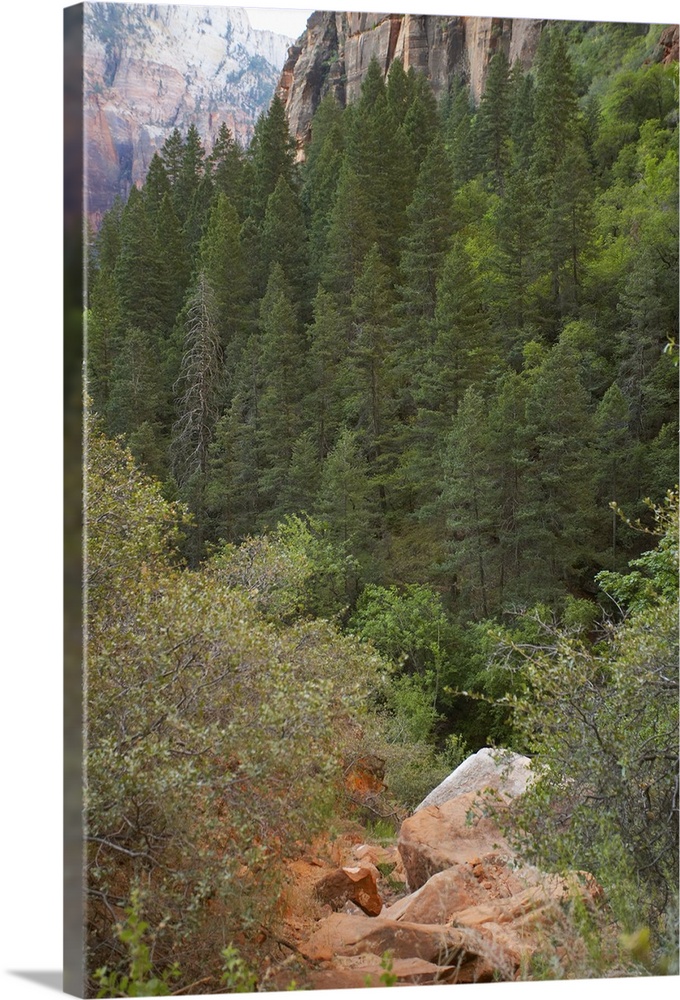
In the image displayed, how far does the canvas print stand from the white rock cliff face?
2 cm

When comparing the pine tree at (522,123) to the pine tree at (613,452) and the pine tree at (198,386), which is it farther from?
the pine tree at (198,386)

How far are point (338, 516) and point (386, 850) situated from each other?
1.91m

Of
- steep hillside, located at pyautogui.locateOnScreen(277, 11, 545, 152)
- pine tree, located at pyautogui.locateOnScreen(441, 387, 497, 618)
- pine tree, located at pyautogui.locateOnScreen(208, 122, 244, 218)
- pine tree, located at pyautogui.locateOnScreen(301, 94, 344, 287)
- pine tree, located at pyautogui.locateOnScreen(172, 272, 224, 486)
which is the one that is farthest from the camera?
pine tree, located at pyautogui.locateOnScreen(441, 387, 497, 618)

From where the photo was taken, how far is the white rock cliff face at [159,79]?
17.8 feet

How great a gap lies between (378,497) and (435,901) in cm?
222

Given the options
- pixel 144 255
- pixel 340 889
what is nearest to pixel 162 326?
pixel 144 255

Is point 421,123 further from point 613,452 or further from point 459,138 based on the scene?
point 613,452

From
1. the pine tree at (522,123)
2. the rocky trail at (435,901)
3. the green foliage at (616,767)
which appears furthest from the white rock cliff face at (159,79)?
the rocky trail at (435,901)

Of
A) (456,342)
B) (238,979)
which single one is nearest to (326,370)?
(456,342)

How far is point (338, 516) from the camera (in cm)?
688

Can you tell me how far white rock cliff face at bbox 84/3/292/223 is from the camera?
214 inches

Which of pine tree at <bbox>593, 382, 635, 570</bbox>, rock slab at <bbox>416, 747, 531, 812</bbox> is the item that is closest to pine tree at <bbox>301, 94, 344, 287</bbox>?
pine tree at <bbox>593, 382, 635, 570</bbox>

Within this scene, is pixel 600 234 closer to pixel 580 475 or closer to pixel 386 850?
pixel 580 475

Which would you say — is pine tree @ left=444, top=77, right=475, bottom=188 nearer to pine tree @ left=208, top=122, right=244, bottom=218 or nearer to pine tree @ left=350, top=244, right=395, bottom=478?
pine tree @ left=350, top=244, right=395, bottom=478
